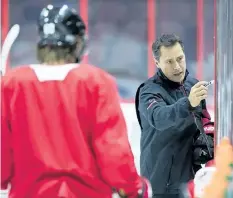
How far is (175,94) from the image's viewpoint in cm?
235

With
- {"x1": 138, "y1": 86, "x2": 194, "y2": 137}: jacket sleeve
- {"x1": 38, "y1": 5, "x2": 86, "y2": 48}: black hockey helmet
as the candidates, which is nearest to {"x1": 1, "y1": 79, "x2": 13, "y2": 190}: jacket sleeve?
{"x1": 38, "y1": 5, "x2": 86, "y2": 48}: black hockey helmet

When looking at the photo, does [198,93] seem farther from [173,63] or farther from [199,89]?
[173,63]

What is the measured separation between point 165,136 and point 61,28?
81cm

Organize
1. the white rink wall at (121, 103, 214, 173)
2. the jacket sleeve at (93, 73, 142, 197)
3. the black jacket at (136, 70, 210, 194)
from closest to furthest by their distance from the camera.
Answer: the jacket sleeve at (93, 73, 142, 197), the black jacket at (136, 70, 210, 194), the white rink wall at (121, 103, 214, 173)

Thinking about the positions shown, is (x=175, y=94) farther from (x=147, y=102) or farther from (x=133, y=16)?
(x=133, y=16)

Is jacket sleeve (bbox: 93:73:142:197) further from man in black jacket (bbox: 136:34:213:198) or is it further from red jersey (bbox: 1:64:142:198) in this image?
man in black jacket (bbox: 136:34:213:198)

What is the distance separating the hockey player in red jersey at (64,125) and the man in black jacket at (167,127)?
0.62m

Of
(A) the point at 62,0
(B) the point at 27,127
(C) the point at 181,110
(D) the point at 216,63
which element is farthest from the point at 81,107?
(A) the point at 62,0

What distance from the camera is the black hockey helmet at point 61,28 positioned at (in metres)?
1.63

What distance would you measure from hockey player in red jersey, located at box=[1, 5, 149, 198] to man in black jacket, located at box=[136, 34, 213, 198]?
619 millimetres

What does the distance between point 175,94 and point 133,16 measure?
4945 mm

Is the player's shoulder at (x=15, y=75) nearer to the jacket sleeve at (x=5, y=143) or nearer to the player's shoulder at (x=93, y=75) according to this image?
the jacket sleeve at (x=5, y=143)

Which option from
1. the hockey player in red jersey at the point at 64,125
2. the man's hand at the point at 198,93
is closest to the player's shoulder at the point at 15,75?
the hockey player in red jersey at the point at 64,125

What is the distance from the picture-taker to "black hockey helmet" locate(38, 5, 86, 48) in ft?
5.33
